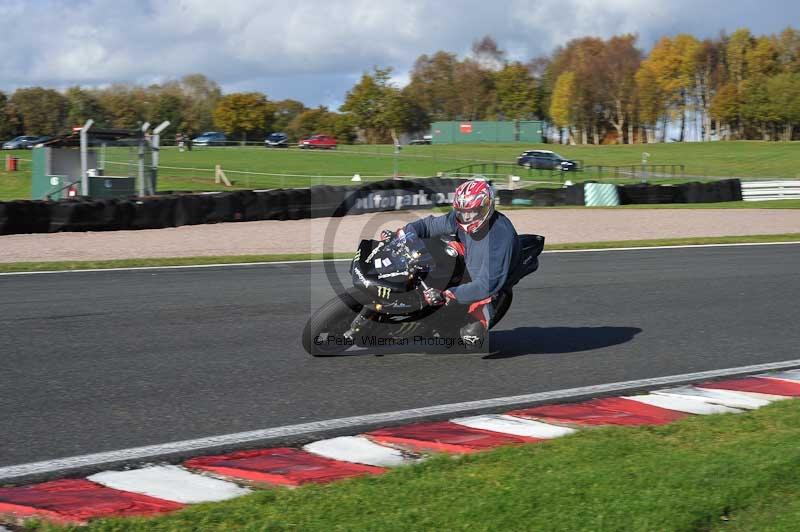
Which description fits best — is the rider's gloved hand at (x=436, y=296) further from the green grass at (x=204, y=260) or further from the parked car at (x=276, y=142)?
the parked car at (x=276, y=142)

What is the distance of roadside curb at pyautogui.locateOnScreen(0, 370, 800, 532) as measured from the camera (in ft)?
13.2

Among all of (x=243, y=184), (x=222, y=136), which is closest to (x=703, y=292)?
(x=243, y=184)

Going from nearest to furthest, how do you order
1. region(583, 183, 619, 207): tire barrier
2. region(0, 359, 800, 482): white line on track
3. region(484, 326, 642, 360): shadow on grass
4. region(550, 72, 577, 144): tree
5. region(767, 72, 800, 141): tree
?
region(0, 359, 800, 482): white line on track < region(484, 326, 642, 360): shadow on grass < region(583, 183, 619, 207): tire barrier < region(767, 72, 800, 141): tree < region(550, 72, 577, 144): tree

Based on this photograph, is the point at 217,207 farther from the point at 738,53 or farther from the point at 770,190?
the point at 738,53

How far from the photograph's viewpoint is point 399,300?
659cm

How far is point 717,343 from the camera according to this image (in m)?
8.33

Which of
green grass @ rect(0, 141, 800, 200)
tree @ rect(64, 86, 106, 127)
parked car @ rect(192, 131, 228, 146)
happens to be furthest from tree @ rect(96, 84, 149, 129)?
green grass @ rect(0, 141, 800, 200)

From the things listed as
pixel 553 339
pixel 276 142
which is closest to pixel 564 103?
pixel 276 142

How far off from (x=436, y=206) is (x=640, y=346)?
20013mm

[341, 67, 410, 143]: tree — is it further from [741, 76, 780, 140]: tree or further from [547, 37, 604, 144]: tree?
[741, 76, 780, 140]: tree

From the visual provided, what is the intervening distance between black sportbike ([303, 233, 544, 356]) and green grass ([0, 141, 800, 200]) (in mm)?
19908

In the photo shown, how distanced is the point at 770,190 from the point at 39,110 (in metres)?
74.7

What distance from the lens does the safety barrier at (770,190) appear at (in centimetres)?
3593

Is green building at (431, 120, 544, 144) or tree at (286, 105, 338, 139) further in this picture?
tree at (286, 105, 338, 139)
